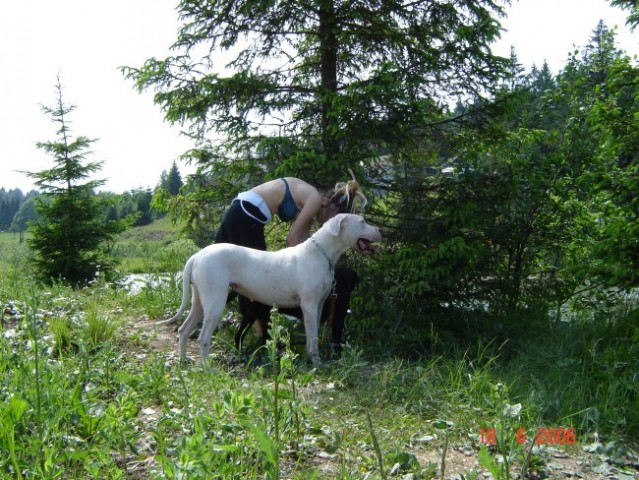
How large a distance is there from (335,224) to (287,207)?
0.71 metres

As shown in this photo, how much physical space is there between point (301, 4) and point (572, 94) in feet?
12.2

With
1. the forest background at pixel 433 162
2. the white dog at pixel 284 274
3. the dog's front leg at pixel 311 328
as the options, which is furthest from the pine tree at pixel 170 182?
the dog's front leg at pixel 311 328

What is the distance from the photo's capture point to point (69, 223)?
12.4 meters

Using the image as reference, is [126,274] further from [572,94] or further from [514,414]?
[514,414]

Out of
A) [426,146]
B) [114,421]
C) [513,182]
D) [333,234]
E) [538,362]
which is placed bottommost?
[538,362]

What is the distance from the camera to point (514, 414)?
3332 millimetres

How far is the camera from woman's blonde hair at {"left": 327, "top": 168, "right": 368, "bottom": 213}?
5.38 m

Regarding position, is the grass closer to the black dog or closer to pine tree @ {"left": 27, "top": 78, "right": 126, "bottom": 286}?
the black dog

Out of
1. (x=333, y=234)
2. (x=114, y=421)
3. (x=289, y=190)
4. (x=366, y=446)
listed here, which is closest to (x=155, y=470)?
(x=114, y=421)

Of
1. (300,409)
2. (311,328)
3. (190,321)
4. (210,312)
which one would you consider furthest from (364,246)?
(300,409)

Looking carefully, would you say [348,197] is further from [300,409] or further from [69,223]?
[69,223]

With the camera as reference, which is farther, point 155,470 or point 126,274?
point 126,274
